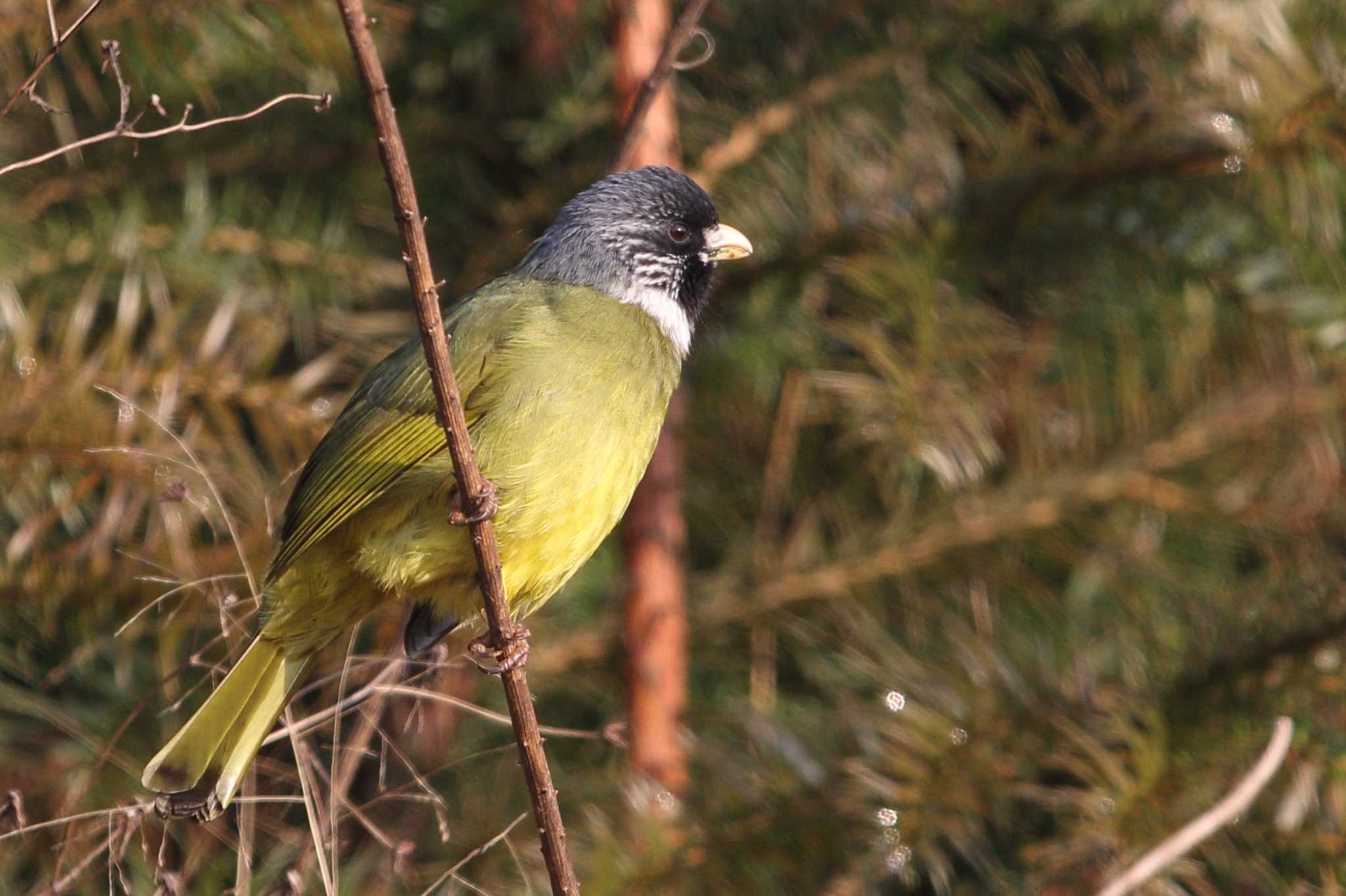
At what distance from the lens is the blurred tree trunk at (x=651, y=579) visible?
338 cm

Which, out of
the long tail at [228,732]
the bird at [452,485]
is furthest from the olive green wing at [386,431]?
the long tail at [228,732]

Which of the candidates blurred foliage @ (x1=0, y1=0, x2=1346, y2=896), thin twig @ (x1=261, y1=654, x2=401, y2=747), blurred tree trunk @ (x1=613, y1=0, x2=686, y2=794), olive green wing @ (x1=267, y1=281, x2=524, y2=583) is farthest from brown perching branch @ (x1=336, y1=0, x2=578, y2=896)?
blurred tree trunk @ (x1=613, y1=0, x2=686, y2=794)

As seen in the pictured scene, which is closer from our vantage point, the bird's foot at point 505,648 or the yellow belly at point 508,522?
the bird's foot at point 505,648

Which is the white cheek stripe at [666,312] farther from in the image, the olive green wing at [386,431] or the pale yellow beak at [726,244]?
the olive green wing at [386,431]

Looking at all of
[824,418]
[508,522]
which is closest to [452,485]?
[508,522]

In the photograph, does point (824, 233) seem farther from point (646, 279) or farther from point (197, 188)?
point (197, 188)

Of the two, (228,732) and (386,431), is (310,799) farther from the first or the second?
(386,431)

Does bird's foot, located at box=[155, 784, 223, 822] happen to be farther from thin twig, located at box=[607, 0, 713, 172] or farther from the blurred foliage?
thin twig, located at box=[607, 0, 713, 172]

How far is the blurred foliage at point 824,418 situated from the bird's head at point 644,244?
0.91 ft

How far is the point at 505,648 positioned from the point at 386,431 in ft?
2.49

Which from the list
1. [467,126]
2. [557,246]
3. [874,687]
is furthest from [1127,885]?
[467,126]

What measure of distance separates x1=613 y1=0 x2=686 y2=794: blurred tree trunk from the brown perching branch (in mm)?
981

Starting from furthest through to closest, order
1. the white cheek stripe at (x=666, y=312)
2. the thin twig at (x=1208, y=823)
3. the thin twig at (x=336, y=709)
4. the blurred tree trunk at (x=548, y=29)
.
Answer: the blurred tree trunk at (x=548, y=29)
the white cheek stripe at (x=666, y=312)
the thin twig at (x=1208, y=823)
the thin twig at (x=336, y=709)

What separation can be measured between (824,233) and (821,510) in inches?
29.6
